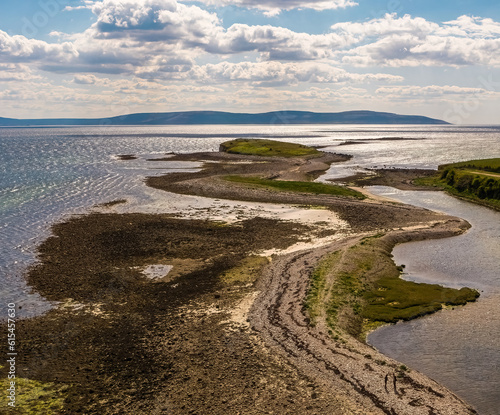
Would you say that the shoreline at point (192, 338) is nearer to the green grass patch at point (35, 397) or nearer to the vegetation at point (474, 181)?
the green grass patch at point (35, 397)

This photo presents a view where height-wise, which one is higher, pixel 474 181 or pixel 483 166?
pixel 483 166

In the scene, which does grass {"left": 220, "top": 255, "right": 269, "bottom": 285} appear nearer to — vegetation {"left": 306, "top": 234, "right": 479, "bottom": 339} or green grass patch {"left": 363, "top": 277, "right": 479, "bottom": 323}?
vegetation {"left": 306, "top": 234, "right": 479, "bottom": 339}

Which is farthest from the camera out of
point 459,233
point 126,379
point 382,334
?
point 459,233

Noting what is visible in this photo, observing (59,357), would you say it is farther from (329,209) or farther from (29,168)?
(29,168)

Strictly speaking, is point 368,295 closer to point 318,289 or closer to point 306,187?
point 318,289

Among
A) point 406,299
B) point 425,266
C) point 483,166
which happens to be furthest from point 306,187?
point 406,299

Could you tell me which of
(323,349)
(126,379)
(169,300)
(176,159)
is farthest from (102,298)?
(176,159)
